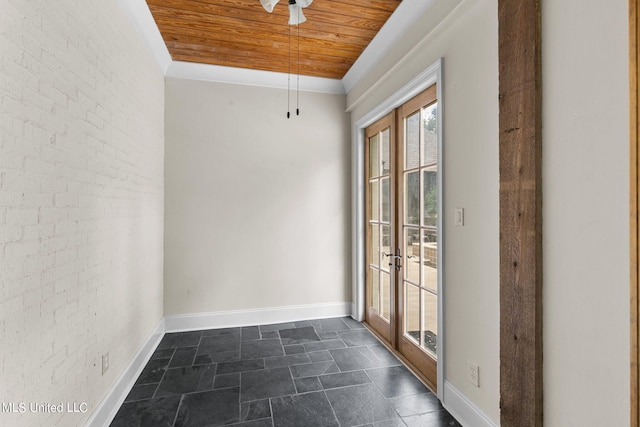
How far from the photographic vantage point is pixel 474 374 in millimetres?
1785

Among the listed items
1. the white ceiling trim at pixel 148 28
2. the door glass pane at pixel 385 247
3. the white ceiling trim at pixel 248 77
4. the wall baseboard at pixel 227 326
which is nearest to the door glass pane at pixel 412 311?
the door glass pane at pixel 385 247

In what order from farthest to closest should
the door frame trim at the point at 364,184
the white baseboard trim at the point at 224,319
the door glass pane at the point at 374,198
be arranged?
the door glass pane at the point at 374,198 < the white baseboard trim at the point at 224,319 < the door frame trim at the point at 364,184

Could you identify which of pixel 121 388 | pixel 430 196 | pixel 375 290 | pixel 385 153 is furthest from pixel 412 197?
pixel 121 388

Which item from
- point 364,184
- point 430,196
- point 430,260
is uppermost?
point 364,184

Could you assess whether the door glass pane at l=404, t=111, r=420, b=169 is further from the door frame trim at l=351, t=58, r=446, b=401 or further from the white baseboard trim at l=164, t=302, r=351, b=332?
the white baseboard trim at l=164, t=302, r=351, b=332

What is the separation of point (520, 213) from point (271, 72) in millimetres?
2981

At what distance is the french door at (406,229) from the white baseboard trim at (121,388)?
6.84ft

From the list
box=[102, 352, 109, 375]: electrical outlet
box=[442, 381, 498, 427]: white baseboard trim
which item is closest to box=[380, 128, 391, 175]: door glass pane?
box=[442, 381, 498, 427]: white baseboard trim

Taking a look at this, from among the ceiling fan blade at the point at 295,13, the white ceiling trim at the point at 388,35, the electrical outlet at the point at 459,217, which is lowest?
the electrical outlet at the point at 459,217

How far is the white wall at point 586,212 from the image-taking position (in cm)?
110

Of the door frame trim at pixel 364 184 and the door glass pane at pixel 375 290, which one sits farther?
the door glass pane at pixel 375 290

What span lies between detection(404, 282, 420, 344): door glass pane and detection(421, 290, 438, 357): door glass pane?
8 centimetres

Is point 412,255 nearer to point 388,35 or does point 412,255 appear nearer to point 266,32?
point 388,35

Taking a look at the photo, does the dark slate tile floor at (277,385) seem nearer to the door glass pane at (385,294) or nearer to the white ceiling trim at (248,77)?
the door glass pane at (385,294)
